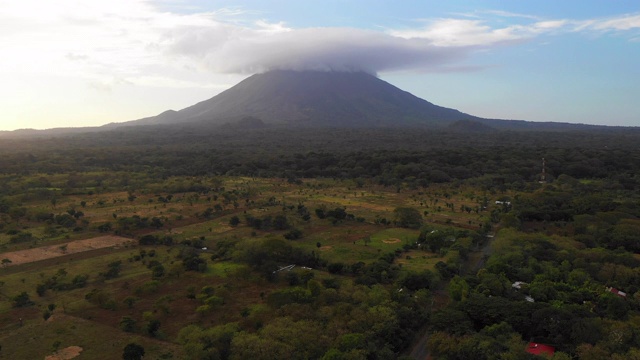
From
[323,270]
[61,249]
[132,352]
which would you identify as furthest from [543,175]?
[132,352]

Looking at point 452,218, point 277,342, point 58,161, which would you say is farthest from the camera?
point 58,161

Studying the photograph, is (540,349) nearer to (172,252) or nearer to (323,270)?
(323,270)

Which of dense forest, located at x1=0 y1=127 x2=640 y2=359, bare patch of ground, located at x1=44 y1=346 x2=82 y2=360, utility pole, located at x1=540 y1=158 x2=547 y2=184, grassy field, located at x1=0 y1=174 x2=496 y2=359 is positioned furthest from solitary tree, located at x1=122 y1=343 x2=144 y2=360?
utility pole, located at x1=540 y1=158 x2=547 y2=184

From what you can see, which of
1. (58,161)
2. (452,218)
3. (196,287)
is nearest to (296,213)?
(452,218)

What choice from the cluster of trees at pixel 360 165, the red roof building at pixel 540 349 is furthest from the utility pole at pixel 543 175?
the red roof building at pixel 540 349

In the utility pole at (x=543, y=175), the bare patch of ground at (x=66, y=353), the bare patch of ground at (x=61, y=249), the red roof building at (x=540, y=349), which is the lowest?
the bare patch of ground at (x=66, y=353)

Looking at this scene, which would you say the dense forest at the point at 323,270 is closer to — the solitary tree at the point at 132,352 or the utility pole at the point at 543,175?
the solitary tree at the point at 132,352

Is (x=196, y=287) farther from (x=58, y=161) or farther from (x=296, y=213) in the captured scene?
(x=58, y=161)
